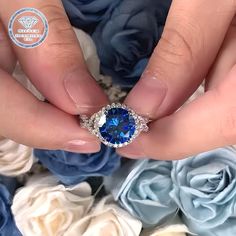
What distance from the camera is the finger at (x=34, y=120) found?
0.56 meters

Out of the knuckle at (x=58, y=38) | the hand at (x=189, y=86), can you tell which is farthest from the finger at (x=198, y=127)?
the knuckle at (x=58, y=38)

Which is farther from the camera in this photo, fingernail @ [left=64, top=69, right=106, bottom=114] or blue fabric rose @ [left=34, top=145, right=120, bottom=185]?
blue fabric rose @ [left=34, top=145, right=120, bottom=185]

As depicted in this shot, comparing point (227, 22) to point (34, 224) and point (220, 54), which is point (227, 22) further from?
point (34, 224)

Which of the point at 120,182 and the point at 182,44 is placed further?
the point at 120,182

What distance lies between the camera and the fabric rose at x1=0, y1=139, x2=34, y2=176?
0.69 metres

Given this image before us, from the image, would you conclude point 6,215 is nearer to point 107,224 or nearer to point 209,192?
point 107,224

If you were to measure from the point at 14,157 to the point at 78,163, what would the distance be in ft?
0.26

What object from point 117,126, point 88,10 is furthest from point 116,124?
point 88,10

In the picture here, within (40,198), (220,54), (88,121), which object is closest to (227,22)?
(220,54)

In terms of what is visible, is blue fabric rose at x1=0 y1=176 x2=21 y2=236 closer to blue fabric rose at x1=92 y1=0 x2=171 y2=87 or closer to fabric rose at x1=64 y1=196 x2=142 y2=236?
fabric rose at x1=64 y1=196 x2=142 y2=236

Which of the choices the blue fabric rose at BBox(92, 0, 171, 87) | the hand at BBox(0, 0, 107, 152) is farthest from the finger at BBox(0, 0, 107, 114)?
the blue fabric rose at BBox(92, 0, 171, 87)

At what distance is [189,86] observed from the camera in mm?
589

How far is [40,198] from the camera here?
2.22 ft

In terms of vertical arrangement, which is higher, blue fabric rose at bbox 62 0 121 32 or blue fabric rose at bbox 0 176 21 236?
blue fabric rose at bbox 62 0 121 32
